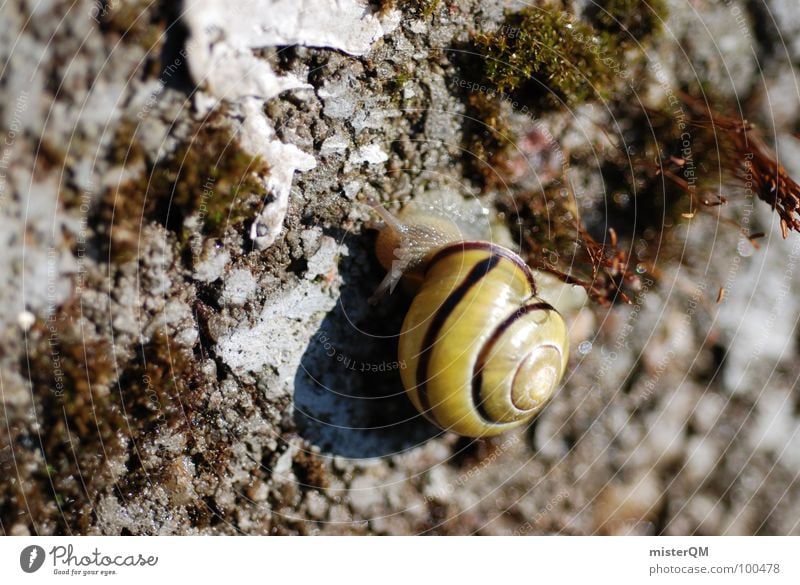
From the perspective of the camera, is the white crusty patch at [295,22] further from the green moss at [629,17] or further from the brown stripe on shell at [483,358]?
the brown stripe on shell at [483,358]

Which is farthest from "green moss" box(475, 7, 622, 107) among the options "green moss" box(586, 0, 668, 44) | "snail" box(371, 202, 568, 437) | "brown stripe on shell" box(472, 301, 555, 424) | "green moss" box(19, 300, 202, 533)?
"green moss" box(19, 300, 202, 533)

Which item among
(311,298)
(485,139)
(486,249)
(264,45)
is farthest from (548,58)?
(311,298)

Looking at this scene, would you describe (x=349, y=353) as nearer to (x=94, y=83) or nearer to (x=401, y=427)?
(x=401, y=427)

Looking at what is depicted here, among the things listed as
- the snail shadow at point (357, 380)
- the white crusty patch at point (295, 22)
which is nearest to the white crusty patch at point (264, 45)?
the white crusty patch at point (295, 22)

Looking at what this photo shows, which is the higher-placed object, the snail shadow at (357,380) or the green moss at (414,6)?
the green moss at (414,6)

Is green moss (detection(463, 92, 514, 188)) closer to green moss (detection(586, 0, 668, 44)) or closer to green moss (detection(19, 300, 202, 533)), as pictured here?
green moss (detection(586, 0, 668, 44))

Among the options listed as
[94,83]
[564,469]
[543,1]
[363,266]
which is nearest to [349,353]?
[363,266]

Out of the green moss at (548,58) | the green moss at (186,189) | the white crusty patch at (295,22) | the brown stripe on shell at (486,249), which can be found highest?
the white crusty patch at (295,22)

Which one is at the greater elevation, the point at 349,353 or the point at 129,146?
the point at 129,146
